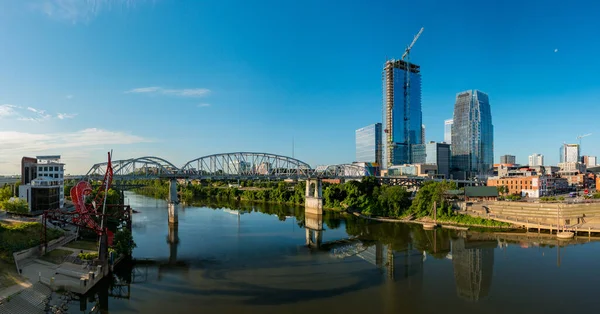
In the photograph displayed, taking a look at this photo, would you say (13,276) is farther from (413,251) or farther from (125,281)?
(413,251)

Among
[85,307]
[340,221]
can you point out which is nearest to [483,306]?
[85,307]

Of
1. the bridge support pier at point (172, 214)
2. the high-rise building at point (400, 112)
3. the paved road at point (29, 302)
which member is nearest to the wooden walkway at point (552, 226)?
the bridge support pier at point (172, 214)

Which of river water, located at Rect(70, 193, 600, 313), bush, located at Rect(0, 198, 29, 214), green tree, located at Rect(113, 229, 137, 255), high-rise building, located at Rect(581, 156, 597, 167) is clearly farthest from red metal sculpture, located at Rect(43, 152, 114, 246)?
high-rise building, located at Rect(581, 156, 597, 167)

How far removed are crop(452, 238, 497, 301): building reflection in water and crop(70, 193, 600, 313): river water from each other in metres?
0.07

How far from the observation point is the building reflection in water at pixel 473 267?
62.6ft

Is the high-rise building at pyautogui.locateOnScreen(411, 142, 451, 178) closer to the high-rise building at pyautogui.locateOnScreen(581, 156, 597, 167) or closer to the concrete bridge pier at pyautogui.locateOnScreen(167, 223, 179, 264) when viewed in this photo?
the high-rise building at pyautogui.locateOnScreen(581, 156, 597, 167)

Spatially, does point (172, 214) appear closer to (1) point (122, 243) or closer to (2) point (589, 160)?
(1) point (122, 243)

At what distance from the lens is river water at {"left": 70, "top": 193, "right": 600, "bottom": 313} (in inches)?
671

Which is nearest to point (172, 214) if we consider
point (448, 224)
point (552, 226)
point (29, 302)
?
point (29, 302)

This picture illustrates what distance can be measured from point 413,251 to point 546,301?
433 inches

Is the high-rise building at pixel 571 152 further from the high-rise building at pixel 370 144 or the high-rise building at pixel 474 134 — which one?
the high-rise building at pixel 370 144

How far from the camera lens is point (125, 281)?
66.7 ft

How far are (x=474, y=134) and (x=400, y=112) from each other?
1090 inches

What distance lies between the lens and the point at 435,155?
114m
